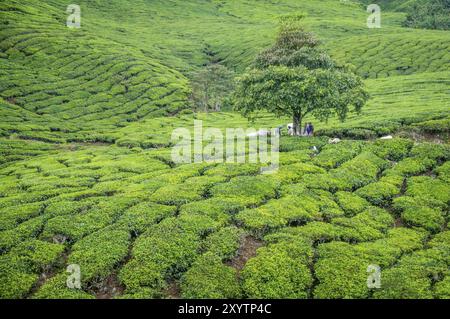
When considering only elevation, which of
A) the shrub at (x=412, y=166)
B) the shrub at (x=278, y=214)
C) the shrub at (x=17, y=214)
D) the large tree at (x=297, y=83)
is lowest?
the shrub at (x=17, y=214)

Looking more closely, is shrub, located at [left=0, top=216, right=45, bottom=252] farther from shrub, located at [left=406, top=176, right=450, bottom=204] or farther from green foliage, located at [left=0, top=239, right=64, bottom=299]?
shrub, located at [left=406, top=176, right=450, bottom=204]

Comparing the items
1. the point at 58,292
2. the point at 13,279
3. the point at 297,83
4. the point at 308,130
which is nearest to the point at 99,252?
the point at 58,292

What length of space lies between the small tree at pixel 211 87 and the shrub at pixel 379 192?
57.3m

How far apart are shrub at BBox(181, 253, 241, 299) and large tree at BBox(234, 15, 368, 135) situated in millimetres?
20058

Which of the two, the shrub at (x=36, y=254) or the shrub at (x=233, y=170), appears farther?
the shrub at (x=233, y=170)

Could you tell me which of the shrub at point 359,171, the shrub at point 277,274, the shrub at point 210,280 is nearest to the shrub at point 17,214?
the shrub at point 210,280

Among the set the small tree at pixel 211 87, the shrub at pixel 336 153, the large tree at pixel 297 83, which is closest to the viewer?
the shrub at pixel 336 153

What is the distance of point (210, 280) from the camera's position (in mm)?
16141

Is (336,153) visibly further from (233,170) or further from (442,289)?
(442,289)

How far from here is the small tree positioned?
80.7 meters

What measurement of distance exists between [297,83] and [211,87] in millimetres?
50504

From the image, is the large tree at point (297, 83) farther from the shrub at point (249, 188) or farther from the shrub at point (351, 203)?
the shrub at point (351, 203)

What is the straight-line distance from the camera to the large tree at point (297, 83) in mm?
33281
